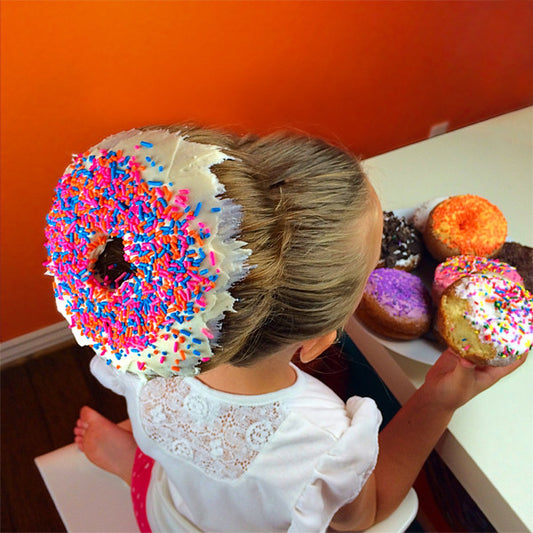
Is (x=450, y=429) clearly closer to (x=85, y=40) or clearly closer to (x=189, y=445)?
(x=189, y=445)

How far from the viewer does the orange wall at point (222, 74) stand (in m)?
1.31

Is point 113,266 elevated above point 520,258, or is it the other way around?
point 113,266

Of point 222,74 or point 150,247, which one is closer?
point 150,247

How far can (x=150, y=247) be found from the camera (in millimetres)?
478

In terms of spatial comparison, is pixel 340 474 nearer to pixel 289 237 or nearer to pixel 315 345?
pixel 315 345

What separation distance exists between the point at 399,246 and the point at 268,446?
1.39 feet

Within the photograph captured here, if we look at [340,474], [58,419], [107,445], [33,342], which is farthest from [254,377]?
[33,342]

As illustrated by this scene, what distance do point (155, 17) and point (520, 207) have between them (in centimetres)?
97

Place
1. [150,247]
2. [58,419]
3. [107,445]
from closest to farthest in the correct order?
[150,247]
[107,445]
[58,419]

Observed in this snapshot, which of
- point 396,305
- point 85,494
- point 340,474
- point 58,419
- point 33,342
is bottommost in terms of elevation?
point 58,419

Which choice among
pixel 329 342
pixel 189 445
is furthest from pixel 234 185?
pixel 189 445

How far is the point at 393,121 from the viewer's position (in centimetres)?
201

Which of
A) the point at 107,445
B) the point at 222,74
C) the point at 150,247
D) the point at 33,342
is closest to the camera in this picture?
the point at 150,247

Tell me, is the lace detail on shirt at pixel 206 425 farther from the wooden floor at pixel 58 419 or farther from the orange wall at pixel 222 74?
the orange wall at pixel 222 74
